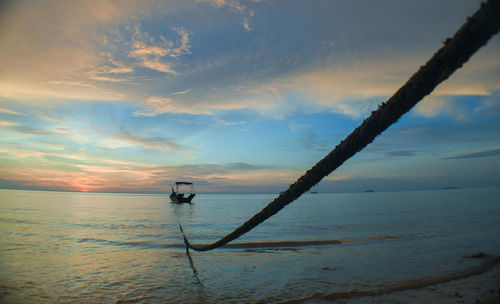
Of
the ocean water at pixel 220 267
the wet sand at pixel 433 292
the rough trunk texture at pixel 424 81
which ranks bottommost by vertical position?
the ocean water at pixel 220 267

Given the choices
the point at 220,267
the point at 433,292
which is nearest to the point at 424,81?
the point at 433,292

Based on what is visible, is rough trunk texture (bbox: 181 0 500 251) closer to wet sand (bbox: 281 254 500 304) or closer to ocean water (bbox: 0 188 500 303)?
wet sand (bbox: 281 254 500 304)

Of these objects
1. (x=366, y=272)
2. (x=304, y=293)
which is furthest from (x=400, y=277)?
(x=304, y=293)

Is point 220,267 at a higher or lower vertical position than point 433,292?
lower

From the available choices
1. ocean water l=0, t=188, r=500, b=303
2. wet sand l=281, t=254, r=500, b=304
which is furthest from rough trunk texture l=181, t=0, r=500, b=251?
ocean water l=0, t=188, r=500, b=303

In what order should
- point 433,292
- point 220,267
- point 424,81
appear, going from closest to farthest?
point 424,81
point 433,292
point 220,267

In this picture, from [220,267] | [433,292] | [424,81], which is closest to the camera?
[424,81]

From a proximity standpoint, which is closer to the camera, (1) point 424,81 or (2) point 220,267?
(1) point 424,81

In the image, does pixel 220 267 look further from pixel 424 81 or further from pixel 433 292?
pixel 424 81

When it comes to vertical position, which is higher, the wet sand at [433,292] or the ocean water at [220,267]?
the wet sand at [433,292]

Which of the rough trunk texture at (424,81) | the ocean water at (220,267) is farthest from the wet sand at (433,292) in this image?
the rough trunk texture at (424,81)

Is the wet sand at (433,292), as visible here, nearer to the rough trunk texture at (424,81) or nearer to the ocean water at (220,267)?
the ocean water at (220,267)

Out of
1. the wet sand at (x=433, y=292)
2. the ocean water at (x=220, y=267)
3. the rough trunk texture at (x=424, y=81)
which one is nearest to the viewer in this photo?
the rough trunk texture at (x=424, y=81)

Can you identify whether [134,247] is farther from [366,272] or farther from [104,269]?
[366,272]
